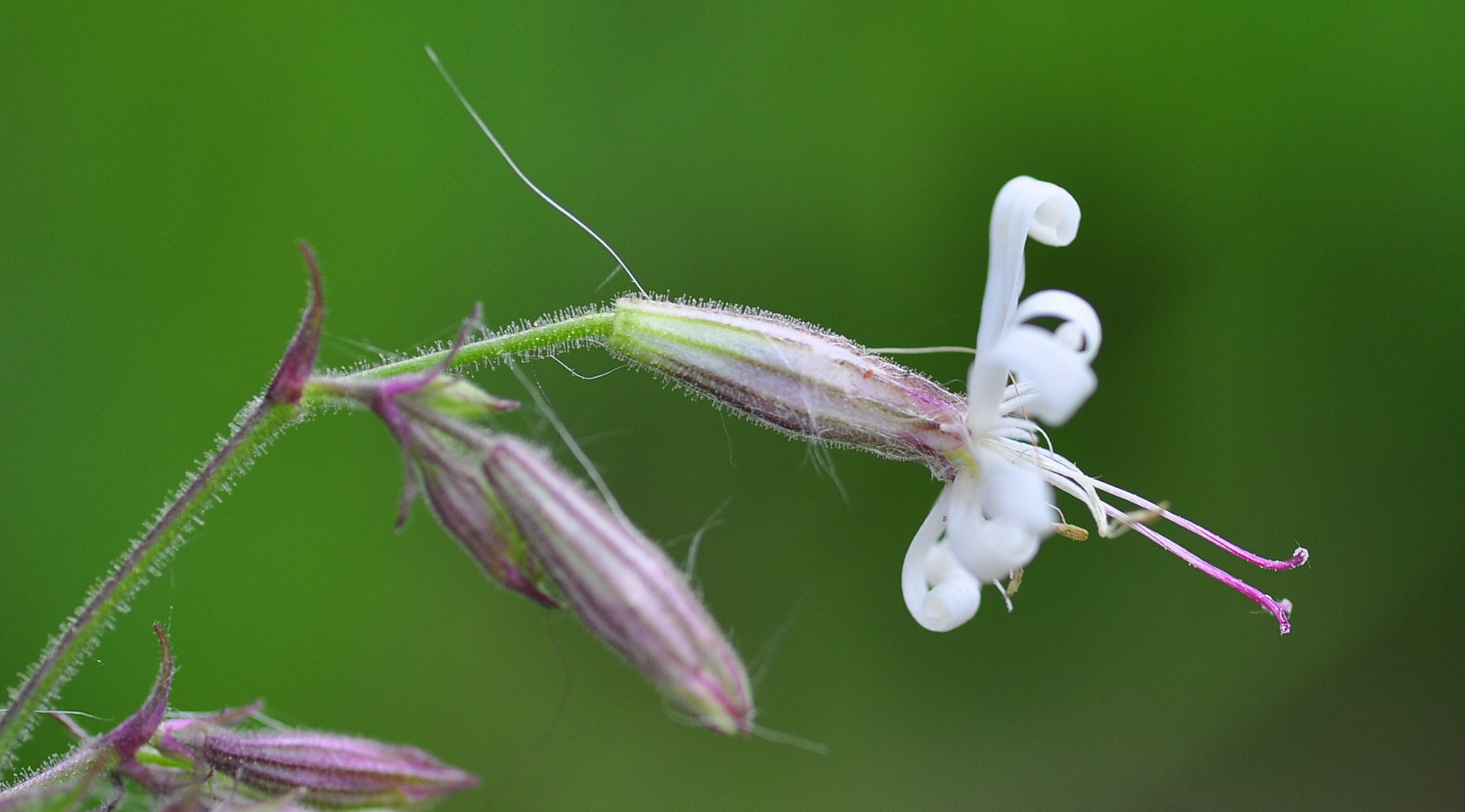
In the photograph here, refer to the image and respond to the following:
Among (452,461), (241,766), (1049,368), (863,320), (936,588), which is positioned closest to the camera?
(1049,368)

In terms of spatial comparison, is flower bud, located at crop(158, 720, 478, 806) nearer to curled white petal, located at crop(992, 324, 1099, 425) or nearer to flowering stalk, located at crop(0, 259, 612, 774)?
flowering stalk, located at crop(0, 259, 612, 774)

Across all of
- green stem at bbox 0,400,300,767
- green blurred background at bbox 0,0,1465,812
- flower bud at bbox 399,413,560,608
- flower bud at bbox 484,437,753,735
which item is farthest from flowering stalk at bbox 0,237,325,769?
green blurred background at bbox 0,0,1465,812

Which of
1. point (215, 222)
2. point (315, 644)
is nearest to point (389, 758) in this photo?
point (315, 644)

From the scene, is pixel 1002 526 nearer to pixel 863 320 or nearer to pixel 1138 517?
pixel 1138 517

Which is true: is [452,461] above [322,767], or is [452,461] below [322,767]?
above

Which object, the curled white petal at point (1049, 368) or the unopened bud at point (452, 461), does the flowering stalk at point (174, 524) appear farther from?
the curled white petal at point (1049, 368)

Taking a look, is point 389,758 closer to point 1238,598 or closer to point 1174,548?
point 1174,548

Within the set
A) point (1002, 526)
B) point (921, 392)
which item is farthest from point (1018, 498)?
point (921, 392)

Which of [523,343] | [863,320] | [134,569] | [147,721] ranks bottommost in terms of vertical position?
[147,721]
